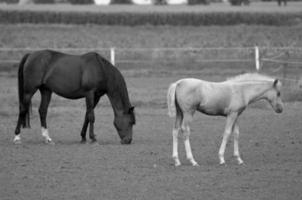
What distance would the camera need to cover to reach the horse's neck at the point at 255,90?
12703 mm

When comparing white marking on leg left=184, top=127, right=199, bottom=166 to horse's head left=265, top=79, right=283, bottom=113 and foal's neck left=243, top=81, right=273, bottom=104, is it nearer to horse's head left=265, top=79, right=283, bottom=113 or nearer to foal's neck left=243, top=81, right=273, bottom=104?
foal's neck left=243, top=81, right=273, bottom=104

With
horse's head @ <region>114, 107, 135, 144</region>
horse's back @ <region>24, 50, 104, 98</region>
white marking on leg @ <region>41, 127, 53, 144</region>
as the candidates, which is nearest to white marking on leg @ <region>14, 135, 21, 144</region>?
white marking on leg @ <region>41, 127, 53, 144</region>

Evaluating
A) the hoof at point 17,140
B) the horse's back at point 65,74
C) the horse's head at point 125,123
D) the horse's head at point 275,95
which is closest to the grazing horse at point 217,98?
the horse's head at point 275,95

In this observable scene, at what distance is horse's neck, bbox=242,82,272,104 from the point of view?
1270 centimetres

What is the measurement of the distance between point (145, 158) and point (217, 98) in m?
1.94

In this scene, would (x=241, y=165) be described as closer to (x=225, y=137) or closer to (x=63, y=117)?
(x=225, y=137)

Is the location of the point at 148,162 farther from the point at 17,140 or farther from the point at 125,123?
the point at 17,140

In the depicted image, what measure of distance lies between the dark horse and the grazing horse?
3.30 metres

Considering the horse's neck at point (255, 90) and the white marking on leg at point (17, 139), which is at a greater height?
the horse's neck at point (255, 90)

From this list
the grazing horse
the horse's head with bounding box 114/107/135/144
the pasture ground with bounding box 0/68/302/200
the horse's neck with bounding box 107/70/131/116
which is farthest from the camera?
the horse's neck with bounding box 107/70/131/116

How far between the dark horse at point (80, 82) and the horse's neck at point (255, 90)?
3.66 metres

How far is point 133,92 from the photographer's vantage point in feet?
87.4

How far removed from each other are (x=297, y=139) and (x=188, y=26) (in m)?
35.0

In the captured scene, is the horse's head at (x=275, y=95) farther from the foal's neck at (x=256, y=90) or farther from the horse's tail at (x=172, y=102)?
the horse's tail at (x=172, y=102)
